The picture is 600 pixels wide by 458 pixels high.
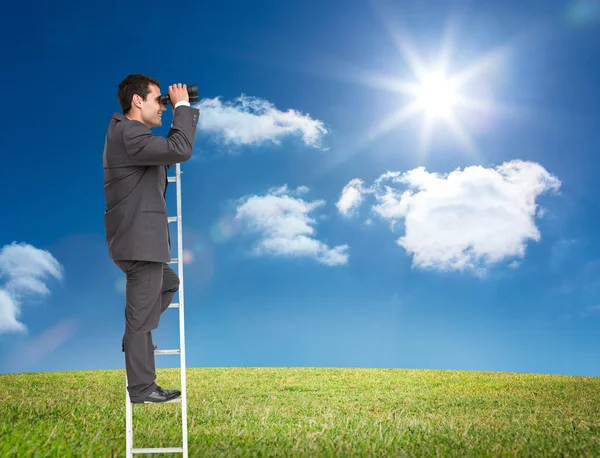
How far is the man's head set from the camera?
4.07 m

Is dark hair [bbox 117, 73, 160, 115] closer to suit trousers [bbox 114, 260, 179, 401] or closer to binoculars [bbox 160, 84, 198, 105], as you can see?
binoculars [bbox 160, 84, 198, 105]

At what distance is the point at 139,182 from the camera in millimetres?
3859

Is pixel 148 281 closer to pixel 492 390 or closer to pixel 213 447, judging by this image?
pixel 213 447

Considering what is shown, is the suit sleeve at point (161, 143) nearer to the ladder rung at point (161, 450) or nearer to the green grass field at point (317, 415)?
the ladder rung at point (161, 450)

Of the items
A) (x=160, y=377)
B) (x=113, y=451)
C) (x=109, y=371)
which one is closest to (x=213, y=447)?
(x=113, y=451)

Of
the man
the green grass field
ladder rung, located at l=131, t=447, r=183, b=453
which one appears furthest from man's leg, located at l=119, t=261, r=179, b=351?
the green grass field

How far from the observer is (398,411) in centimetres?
706

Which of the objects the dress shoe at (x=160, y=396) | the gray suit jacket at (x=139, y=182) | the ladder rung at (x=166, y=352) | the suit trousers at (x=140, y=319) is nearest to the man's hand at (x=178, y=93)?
the gray suit jacket at (x=139, y=182)

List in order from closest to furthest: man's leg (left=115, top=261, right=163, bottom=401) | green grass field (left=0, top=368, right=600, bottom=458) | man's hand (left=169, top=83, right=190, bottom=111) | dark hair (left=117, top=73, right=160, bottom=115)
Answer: man's leg (left=115, top=261, right=163, bottom=401), man's hand (left=169, top=83, right=190, bottom=111), dark hair (left=117, top=73, right=160, bottom=115), green grass field (left=0, top=368, right=600, bottom=458)

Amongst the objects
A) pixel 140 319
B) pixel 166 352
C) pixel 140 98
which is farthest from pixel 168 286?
pixel 140 98

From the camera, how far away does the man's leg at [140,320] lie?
3.81 meters

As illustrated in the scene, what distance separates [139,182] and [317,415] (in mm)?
3937

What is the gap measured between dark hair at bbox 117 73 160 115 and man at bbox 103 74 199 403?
20 centimetres

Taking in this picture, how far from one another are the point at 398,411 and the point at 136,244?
4671mm
